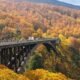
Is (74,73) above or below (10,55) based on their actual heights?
below

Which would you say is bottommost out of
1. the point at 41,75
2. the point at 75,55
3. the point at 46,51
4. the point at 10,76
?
the point at 75,55

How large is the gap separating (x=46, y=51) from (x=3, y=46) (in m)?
59.5

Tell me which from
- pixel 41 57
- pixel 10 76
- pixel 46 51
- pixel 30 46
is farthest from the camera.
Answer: pixel 46 51

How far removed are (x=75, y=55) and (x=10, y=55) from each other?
8652 cm

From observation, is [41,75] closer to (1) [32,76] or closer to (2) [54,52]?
(1) [32,76]

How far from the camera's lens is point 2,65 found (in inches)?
2901

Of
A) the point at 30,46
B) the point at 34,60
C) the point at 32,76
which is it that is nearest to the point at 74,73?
the point at 34,60

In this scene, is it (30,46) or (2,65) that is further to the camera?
(30,46)

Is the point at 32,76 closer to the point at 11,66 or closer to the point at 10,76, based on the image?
the point at 11,66

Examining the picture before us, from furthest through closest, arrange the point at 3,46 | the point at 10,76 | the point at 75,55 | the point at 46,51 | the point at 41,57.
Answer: the point at 75,55
the point at 46,51
the point at 41,57
the point at 3,46
the point at 10,76

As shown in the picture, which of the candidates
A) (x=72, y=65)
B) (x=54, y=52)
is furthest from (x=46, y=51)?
(x=72, y=65)

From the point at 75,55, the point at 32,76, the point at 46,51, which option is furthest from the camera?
the point at 75,55

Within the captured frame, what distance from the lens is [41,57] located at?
405ft

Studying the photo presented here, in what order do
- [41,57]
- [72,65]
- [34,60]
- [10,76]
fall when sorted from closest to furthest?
[10,76], [34,60], [41,57], [72,65]
